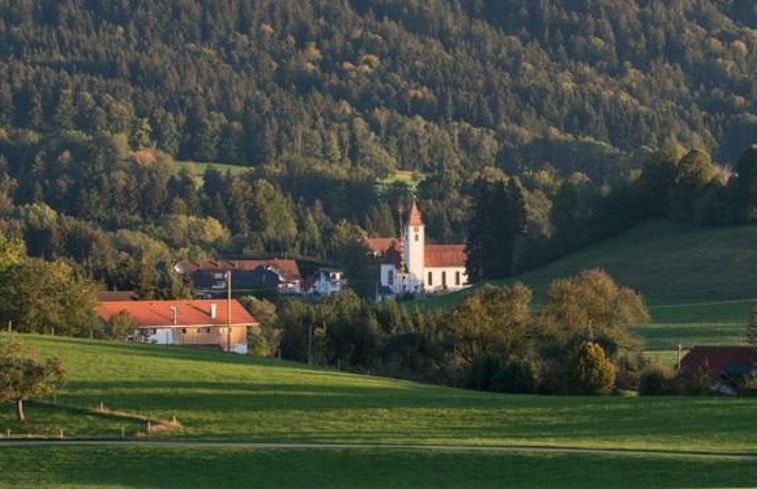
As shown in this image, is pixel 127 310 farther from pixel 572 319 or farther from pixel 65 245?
pixel 65 245

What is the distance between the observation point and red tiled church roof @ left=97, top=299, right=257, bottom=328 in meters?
90.3

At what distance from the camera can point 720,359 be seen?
68.6 m

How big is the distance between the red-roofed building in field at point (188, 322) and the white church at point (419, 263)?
50519mm

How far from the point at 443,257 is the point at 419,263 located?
197 cm

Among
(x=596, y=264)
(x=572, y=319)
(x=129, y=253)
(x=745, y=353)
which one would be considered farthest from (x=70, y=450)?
(x=129, y=253)

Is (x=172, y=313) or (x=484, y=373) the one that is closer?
(x=484, y=373)

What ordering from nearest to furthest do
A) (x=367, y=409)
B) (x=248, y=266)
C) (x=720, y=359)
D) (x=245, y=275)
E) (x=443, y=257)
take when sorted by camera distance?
(x=367, y=409) < (x=720, y=359) < (x=245, y=275) < (x=443, y=257) < (x=248, y=266)

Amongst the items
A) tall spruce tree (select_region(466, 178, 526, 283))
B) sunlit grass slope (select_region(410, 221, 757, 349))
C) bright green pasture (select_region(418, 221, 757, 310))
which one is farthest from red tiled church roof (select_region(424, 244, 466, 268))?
bright green pasture (select_region(418, 221, 757, 310))

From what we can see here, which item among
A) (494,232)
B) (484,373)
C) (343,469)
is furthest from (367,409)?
(494,232)

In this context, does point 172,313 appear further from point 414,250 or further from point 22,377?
point 414,250

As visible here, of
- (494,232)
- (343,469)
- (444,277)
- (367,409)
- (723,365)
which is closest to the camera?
(343,469)

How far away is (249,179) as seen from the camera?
188m

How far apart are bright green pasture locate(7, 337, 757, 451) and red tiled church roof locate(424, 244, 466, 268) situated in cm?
8780

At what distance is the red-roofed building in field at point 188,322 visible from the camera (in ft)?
295
